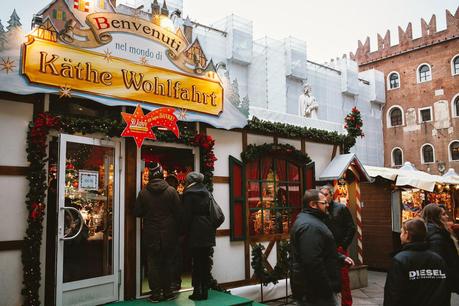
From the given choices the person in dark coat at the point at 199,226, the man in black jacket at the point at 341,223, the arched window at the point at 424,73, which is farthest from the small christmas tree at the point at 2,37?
the arched window at the point at 424,73

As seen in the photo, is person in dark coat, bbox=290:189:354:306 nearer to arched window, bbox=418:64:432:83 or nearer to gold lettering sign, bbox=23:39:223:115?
gold lettering sign, bbox=23:39:223:115

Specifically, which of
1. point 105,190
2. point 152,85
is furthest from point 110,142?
point 152,85

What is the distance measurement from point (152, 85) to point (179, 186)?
9.22 ft

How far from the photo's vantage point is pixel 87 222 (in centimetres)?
573

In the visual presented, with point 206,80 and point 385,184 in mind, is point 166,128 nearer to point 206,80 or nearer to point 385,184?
point 206,80

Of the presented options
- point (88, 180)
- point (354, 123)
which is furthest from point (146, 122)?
point (354, 123)

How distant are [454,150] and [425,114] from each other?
11.5ft

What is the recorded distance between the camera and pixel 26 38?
5145 millimetres

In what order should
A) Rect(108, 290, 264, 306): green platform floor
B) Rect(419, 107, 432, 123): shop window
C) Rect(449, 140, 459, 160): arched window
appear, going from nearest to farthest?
Rect(108, 290, 264, 306): green platform floor < Rect(449, 140, 459, 160): arched window < Rect(419, 107, 432, 123): shop window

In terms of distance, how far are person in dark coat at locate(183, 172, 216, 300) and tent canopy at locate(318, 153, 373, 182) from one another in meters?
3.63

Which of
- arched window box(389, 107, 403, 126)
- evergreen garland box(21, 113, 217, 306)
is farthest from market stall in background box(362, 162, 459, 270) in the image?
arched window box(389, 107, 403, 126)

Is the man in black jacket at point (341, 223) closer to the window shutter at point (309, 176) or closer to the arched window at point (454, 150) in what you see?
the window shutter at point (309, 176)

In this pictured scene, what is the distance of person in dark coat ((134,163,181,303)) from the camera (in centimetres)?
542

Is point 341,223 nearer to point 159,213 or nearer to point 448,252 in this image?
point 448,252
